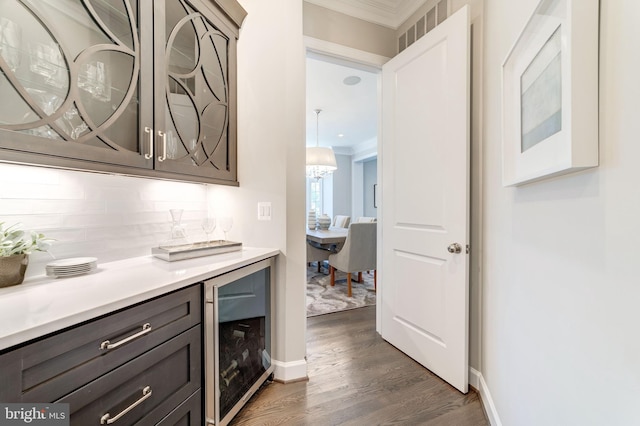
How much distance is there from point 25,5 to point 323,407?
7.09 feet

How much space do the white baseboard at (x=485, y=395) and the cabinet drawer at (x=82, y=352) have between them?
1.62 metres

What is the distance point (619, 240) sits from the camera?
599 millimetres

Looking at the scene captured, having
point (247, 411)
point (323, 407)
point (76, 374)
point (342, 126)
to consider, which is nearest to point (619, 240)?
point (76, 374)

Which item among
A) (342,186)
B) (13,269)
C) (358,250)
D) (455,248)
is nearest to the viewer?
(13,269)

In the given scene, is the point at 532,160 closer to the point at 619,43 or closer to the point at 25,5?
the point at 619,43

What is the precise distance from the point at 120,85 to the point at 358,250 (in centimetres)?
288

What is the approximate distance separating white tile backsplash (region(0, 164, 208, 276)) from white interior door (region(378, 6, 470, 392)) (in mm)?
1613

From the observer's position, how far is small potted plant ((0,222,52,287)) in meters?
0.94

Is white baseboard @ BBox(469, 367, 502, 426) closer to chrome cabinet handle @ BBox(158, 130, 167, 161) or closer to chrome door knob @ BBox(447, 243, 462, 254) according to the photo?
chrome door knob @ BBox(447, 243, 462, 254)

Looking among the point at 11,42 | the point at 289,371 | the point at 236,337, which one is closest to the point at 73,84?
the point at 11,42

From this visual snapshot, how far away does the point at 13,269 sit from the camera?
0.96 meters

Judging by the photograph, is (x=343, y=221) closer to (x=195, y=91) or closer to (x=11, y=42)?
(x=195, y=91)

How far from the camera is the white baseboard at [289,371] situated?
1798mm

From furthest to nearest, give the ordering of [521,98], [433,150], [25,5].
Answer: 1. [433,150]
2. [521,98]
3. [25,5]
